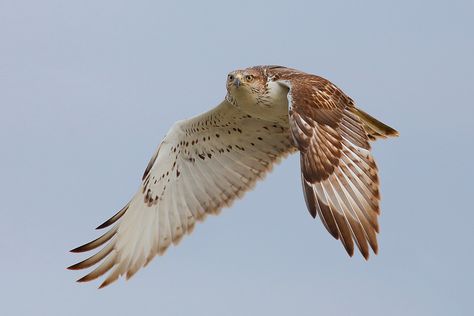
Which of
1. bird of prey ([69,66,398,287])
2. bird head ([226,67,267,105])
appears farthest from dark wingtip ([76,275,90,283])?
bird head ([226,67,267,105])

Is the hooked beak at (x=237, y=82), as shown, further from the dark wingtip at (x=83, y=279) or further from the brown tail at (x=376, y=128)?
the dark wingtip at (x=83, y=279)

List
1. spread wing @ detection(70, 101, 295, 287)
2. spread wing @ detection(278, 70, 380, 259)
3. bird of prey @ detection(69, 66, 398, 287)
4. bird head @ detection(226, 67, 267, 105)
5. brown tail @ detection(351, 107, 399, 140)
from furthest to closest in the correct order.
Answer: spread wing @ detection(70, 101, 295, 287)
brown tail @ detection(351, 107, 399, 140)
bird head @ detection(226, 67, 267, 105)
bird of prey @ detection(69, 66, 398, 287)
spread wing @ detection(278, 70, 380, 259)

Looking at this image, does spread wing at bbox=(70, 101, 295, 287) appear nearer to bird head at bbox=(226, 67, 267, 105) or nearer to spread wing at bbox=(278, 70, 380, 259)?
bird head at bbox=(226, 67, 267, 105)

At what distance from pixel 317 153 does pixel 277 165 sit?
3.05 m

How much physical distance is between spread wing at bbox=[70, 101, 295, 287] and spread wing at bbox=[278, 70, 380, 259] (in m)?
1.84

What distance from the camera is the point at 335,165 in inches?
434

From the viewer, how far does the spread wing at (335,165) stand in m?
10.4

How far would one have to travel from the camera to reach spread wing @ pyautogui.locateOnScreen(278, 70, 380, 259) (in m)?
10.4

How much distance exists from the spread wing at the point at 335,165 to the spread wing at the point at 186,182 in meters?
1.84

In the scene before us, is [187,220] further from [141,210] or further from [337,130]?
[337,130]

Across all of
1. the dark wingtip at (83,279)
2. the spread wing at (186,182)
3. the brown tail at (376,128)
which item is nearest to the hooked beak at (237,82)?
the spread wing at (186,182)

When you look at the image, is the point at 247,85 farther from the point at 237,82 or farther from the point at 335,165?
the point at 335,165

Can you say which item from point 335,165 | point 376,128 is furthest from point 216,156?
point 335,165

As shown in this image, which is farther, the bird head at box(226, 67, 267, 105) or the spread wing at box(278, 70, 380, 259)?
the bird head at box(226, 67, 267, 105)
